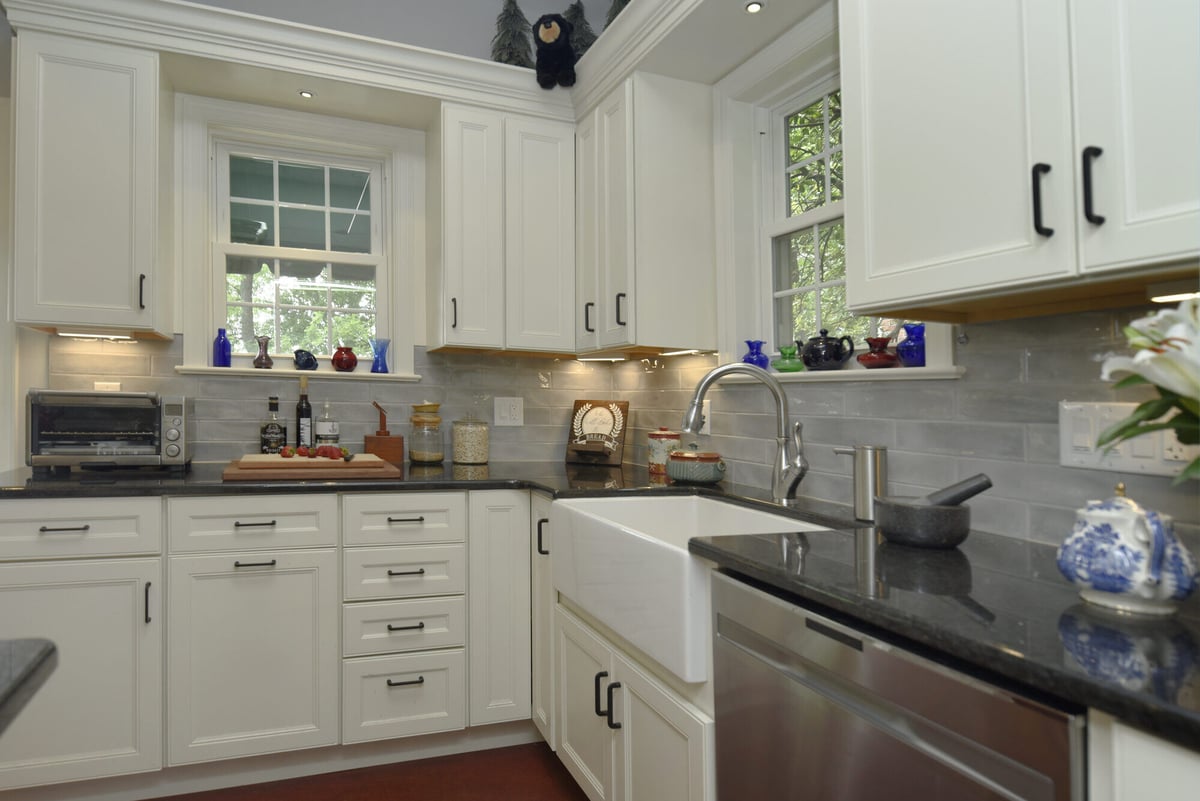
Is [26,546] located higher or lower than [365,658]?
higher

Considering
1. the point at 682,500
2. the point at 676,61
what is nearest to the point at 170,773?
the point at 682,500

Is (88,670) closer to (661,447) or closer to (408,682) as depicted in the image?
(408,682)

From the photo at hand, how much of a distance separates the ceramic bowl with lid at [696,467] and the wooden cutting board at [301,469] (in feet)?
3.27

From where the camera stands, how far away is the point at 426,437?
3.08 m

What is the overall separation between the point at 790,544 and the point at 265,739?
6.39ft

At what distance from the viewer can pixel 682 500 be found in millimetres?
2338

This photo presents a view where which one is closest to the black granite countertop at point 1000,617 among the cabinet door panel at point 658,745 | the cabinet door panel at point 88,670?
the cabinet door panel at point 658,745

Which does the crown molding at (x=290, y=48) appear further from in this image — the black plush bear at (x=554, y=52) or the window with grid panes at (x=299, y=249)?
the window with grid panes at (x=299, y=249)

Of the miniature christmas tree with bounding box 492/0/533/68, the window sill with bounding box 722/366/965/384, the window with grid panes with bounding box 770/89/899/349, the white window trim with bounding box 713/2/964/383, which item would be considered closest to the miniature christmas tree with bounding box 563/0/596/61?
the miniature christmas tree with bounding box 492/0/533/68

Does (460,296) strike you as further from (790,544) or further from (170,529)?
(790,544)

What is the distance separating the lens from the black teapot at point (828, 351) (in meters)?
2.18

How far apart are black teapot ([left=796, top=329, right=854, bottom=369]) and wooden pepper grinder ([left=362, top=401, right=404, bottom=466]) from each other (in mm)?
1712

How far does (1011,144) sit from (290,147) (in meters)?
2.90

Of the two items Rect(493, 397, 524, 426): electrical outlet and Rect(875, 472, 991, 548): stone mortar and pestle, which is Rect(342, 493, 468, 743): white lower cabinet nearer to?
Rect(493, 397, 524, 426): electrical outlet
